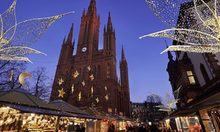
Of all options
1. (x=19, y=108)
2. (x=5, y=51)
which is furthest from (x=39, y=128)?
(x=5, y=51)

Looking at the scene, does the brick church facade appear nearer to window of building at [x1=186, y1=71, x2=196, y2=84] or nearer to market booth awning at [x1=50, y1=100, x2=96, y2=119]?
market booth awning at [x1=50, y1=100, x2=96, y2=119]

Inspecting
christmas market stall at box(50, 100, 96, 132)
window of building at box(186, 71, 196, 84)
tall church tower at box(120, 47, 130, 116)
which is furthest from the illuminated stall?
tall church tower at box(120, 47, 130, 116)

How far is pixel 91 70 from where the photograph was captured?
42.8 metres

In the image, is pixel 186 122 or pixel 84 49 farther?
pixel 84 49

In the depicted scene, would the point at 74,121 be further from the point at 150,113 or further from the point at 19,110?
the point at 150,113

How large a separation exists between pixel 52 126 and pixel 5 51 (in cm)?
756

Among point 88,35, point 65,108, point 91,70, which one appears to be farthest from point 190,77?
point 88,35

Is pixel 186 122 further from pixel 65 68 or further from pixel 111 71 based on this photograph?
pixel 65 68

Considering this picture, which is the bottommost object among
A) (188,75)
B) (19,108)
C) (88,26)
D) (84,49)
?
(19,108)

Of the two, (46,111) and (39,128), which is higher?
(46,111)

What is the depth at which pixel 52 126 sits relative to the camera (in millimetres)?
11594

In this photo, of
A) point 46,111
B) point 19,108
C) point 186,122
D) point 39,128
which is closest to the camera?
point 19,108

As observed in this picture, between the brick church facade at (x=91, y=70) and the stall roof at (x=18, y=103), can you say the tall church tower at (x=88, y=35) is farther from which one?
the stall roof at (x=18, y=103)

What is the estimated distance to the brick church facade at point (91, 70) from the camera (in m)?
34.2
